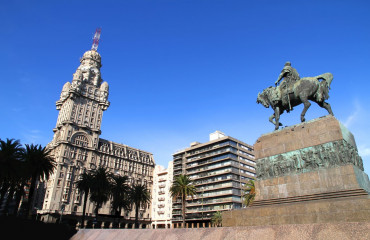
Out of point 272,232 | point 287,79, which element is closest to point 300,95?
point 287,79

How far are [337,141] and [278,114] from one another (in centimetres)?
468

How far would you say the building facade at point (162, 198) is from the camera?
90.0 meters

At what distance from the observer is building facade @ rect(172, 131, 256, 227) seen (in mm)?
75250

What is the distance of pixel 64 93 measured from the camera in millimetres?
91688

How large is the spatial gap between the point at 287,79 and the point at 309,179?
723 centimetres

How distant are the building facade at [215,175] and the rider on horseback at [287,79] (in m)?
60.3

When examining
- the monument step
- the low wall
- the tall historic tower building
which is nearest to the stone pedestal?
the monument step

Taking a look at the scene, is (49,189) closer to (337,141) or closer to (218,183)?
(218,183)

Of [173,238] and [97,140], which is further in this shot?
[97,140]

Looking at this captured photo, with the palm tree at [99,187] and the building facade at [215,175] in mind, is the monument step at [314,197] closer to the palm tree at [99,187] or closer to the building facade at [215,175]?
the palm tree at [99,187]

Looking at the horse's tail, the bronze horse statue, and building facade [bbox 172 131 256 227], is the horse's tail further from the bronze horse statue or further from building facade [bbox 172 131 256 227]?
building facade [bbox 172 131 256 227]

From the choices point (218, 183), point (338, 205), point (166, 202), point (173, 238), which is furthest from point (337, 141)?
point (166, 202)

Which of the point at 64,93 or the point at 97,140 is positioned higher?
the point at 64,93

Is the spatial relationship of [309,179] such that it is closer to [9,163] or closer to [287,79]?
[287,79]
